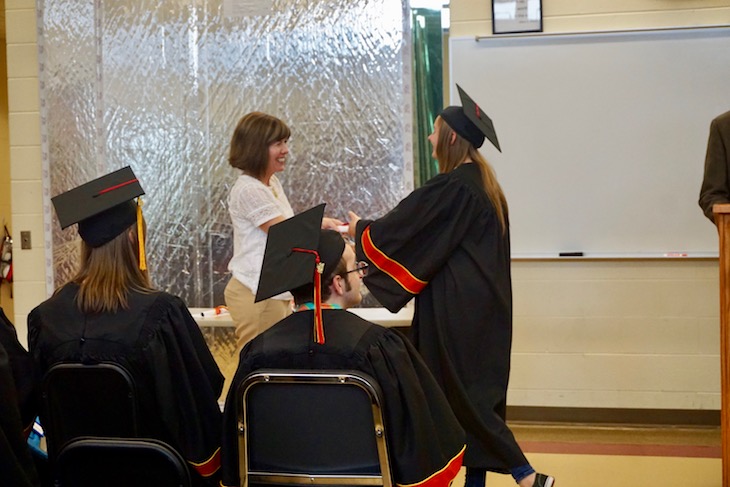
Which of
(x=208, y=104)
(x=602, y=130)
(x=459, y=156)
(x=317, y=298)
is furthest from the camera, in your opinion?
(x=208, y=104)

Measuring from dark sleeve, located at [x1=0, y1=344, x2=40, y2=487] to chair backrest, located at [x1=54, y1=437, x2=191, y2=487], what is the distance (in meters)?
0.15

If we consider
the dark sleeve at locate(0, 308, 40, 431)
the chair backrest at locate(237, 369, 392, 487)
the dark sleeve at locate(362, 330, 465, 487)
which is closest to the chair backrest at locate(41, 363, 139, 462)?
the dark sleeve at locate(0, 308, 40, 431)

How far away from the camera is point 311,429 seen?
1648 mm

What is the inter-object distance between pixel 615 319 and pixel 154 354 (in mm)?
2668

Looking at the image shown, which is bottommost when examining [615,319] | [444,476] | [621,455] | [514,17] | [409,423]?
[621,455]

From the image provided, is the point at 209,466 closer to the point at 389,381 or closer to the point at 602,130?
the point at 389,381

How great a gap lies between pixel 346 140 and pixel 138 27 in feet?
4.15

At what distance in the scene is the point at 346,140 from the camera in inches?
158

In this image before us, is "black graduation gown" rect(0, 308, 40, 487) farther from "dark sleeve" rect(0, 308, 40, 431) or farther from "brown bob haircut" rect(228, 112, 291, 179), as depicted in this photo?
"brown bob haircut" rect(228, 112, 291, 179)

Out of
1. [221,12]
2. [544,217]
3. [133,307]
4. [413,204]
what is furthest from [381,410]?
[221,12]

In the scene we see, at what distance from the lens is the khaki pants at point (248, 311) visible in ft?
10.9

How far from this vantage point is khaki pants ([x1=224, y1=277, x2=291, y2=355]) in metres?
3.33

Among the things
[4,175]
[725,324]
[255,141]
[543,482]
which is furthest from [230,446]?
[4,175]

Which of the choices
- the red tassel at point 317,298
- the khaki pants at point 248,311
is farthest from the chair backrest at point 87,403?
the khaki pants at point 248,311
